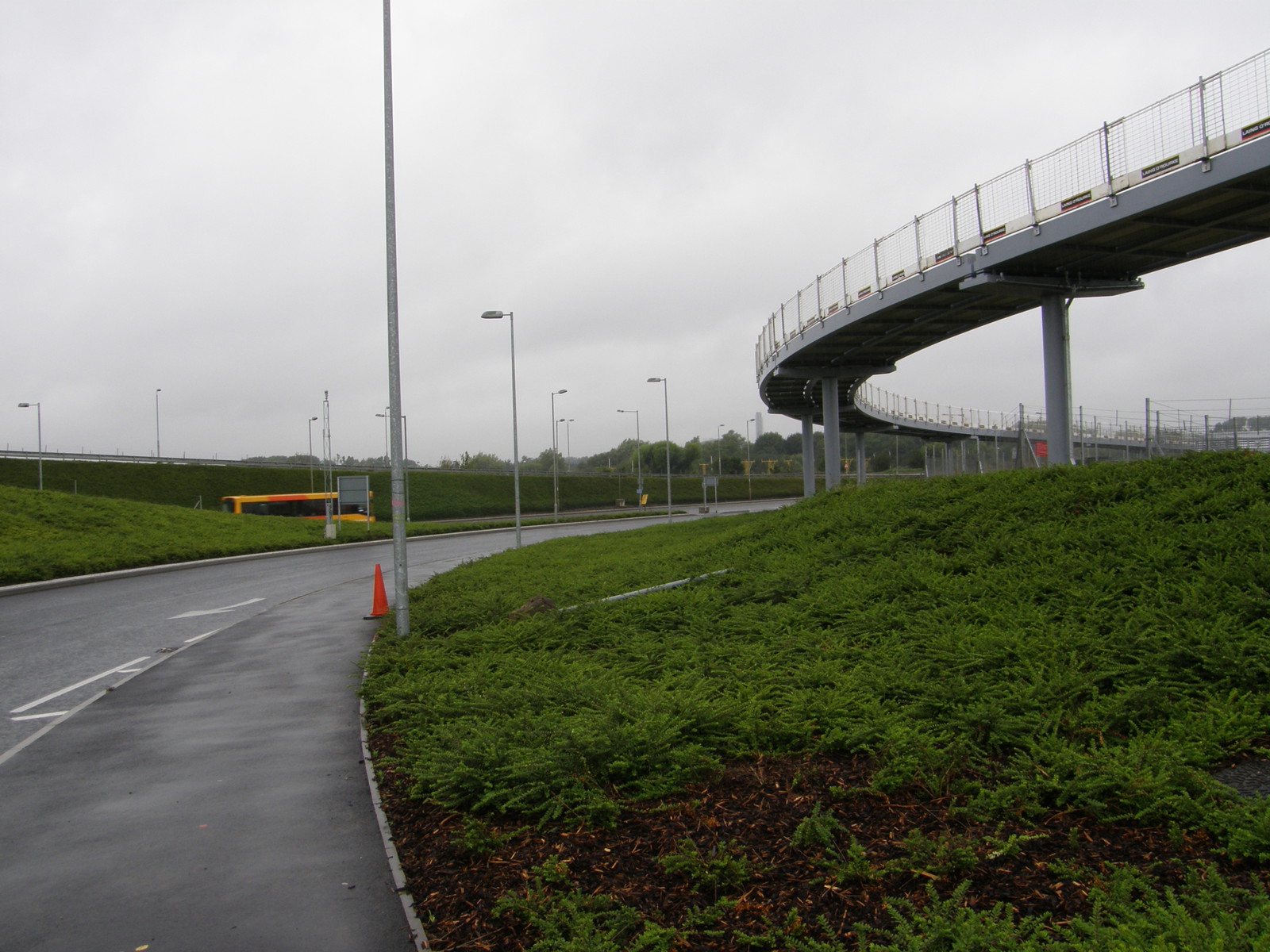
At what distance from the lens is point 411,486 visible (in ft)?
233

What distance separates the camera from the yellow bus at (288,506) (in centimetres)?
4947

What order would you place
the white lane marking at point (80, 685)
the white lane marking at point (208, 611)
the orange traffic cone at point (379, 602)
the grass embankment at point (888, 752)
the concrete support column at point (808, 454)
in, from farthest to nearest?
the concrete support column at point (808, 454)
the white lane marking at point (208, 611)
the orange traffic cone at point (379, 602)
the white lane marking at point (80, 685)
the grass embankment at point (888, 752)

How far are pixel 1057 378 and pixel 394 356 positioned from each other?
13.9 metres

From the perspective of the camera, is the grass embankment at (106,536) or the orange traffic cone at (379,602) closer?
the orange traffic cone at (379,602)

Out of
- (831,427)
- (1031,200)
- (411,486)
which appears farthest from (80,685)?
(411,486)

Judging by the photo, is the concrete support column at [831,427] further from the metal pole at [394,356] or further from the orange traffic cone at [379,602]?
the metal pole at [394,356]

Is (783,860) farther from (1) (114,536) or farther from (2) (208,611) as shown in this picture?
(1) (114,536)

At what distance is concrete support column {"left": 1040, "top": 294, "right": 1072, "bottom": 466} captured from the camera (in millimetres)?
17609

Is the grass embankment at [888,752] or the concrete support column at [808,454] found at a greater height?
the concrete support column at [808,454]

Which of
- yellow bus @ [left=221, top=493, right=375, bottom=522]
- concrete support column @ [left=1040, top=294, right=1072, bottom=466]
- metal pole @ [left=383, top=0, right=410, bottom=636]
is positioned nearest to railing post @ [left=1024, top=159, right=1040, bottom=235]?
concrete support column @ [left=1040, top=294, right=1072, bottom=466]

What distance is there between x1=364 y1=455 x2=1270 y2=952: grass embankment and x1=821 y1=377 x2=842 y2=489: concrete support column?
2063 cm

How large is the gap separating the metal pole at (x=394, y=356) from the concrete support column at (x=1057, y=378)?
13.7 metres

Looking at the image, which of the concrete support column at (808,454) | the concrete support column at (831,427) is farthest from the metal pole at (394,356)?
the concrete support column at (808,454)

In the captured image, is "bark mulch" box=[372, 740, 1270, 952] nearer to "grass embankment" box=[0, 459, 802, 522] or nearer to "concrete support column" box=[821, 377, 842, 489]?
"concrete support column" box=[821, 377, 842, 489]
